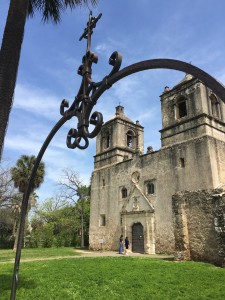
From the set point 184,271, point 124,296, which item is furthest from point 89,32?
point 184,271

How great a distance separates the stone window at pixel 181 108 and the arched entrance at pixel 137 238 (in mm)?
9121

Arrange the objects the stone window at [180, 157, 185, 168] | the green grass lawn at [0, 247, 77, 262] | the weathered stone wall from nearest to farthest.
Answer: the weathered stone wall < the green grass lawn at [0, 247, 77, 262] < the stone window at [180, 157, 185, 168]

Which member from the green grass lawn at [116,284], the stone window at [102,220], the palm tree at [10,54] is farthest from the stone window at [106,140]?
the palm tree at [10,54]

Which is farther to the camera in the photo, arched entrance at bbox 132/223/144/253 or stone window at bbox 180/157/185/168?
arched entrance at bbox 132/223/144/253

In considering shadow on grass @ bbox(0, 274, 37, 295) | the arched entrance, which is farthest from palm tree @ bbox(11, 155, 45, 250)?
shadow on grass @ bbox(0, 274, 37, 295)

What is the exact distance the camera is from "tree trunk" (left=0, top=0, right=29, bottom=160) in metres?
4.23

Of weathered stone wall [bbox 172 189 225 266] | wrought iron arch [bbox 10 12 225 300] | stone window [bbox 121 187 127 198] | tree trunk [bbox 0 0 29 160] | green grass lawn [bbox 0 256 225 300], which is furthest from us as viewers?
stone window [bbox 121 187 127 198]

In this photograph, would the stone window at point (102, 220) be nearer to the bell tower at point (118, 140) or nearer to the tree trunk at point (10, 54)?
the bell tower at point (118, 140)

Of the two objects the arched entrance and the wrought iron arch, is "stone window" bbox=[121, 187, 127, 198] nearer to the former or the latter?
the arched entrance

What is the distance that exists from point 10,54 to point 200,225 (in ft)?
38.5

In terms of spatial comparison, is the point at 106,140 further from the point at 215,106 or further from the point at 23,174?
the point at 215,106

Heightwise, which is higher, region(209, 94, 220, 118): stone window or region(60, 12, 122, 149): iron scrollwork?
region(209, 94, 220, 118): stone window

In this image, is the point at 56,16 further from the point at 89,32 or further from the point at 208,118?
the point at 208,118

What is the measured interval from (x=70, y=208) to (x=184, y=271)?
2963 centimetres
